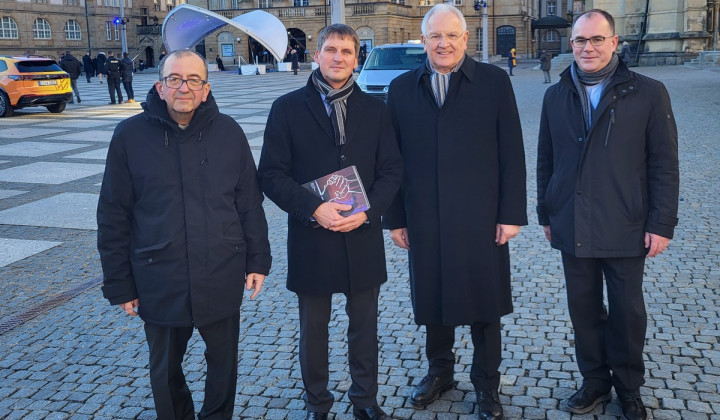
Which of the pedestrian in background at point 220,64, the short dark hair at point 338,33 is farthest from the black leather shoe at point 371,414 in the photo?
the pedestrian in background at point 220,64

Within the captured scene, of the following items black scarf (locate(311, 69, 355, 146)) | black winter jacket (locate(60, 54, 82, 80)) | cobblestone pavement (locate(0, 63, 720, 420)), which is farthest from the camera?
black winter jacket (locate(60, 54, 82, 80))

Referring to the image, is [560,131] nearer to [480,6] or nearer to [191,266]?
[191,266]

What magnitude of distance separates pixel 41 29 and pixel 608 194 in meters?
66.8

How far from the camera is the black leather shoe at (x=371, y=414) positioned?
3910mm

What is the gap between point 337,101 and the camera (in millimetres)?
3730

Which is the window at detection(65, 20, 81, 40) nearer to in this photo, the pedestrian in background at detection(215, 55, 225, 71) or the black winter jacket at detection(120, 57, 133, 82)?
the pedestrian in background at detection(215, 55, 225, 71)

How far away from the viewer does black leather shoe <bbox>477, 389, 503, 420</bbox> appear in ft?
12.6

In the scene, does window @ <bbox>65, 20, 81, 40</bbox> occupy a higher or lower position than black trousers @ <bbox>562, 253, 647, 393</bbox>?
higher

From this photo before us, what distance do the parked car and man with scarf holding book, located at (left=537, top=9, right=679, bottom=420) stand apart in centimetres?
1320

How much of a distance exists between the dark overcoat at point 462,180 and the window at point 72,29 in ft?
221

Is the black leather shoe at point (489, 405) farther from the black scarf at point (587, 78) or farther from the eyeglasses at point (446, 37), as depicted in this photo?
the eyeglasses at point (446, 37)

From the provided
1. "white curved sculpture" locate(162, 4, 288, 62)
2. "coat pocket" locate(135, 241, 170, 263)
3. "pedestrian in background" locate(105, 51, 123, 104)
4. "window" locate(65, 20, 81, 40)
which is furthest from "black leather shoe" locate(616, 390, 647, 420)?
"window" locate(65, 20, 81, 40)

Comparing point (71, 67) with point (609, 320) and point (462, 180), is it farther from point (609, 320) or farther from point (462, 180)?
point (609, 320)

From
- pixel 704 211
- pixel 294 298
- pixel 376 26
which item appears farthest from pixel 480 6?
pixel 294 298
